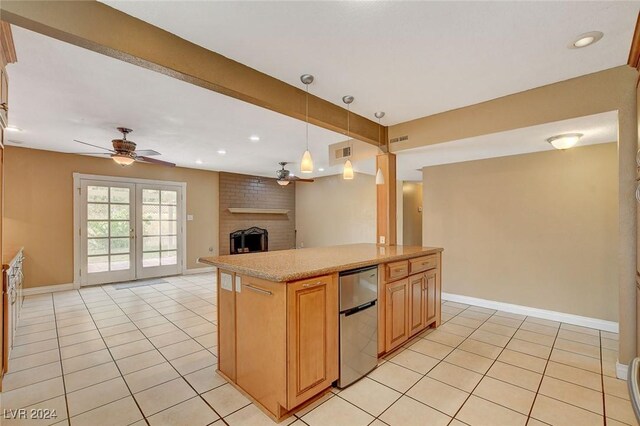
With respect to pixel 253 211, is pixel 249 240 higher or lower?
lower

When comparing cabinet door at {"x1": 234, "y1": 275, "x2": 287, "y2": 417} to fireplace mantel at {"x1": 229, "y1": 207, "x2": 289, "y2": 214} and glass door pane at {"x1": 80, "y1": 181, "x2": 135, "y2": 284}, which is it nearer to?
glass door pane at {"x1": 80, "y1": 181, "x2": 135, "y2": 284}

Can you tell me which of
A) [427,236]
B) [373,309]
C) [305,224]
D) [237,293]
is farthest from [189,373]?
[305,224]

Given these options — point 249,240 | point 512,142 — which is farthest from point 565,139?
point 249,240

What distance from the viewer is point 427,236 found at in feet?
16.8

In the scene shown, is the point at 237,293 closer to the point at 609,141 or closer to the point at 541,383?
the point at 541,383

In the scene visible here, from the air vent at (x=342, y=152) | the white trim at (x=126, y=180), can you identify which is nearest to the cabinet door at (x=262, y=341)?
the air vent at (x=342, y=152)

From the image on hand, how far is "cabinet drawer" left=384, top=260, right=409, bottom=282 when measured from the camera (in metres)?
2.66

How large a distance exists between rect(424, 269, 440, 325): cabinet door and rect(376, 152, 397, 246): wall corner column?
73cm

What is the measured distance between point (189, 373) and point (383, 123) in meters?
3.56

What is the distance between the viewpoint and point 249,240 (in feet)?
25.4

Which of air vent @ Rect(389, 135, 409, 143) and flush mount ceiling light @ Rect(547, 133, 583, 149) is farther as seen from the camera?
air vent @ Rect(389, 135, 409, 143)

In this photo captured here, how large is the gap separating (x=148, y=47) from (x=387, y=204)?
3.09 m

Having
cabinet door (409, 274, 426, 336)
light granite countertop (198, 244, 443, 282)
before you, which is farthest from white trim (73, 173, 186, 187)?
cabinet door (409, 274, 426, 336)

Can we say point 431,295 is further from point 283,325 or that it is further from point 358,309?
point 283,325
